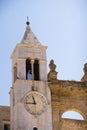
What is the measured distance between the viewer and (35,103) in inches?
1474

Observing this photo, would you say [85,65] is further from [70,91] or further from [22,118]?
[22,118]

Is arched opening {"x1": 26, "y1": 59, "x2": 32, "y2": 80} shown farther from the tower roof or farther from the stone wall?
the stone wall

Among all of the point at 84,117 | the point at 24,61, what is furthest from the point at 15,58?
the point at 84,117

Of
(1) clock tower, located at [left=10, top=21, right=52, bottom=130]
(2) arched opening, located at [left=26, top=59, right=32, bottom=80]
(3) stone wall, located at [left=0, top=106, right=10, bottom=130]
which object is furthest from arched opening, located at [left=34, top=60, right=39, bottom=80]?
(3) stone wall, located at [left=0, top=106, right=10, bottom=130]

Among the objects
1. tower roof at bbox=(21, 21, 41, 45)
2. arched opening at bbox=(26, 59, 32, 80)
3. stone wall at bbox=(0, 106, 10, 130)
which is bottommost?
stone wall at bbox=(0, 106, 10, 130)

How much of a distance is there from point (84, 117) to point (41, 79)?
3771 mm

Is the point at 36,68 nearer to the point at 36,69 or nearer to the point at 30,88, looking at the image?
the point at 36,69

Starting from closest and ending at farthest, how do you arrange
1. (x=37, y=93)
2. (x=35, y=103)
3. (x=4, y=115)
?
(x=35, y=103) → (x=37, y=93) → (x=4, y=115)

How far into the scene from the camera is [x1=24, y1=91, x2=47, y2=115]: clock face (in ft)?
122

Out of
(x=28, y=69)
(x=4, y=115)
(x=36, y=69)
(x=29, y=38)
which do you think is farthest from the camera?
(x=4, y=115)

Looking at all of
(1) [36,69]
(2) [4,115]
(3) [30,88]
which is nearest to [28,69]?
(1) [36,69]

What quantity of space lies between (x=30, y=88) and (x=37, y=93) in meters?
0.56

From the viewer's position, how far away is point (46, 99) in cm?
3784

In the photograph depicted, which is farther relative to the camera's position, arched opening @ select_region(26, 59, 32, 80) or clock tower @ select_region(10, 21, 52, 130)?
arched opening @ select_region(26, 59, 32, 80)
